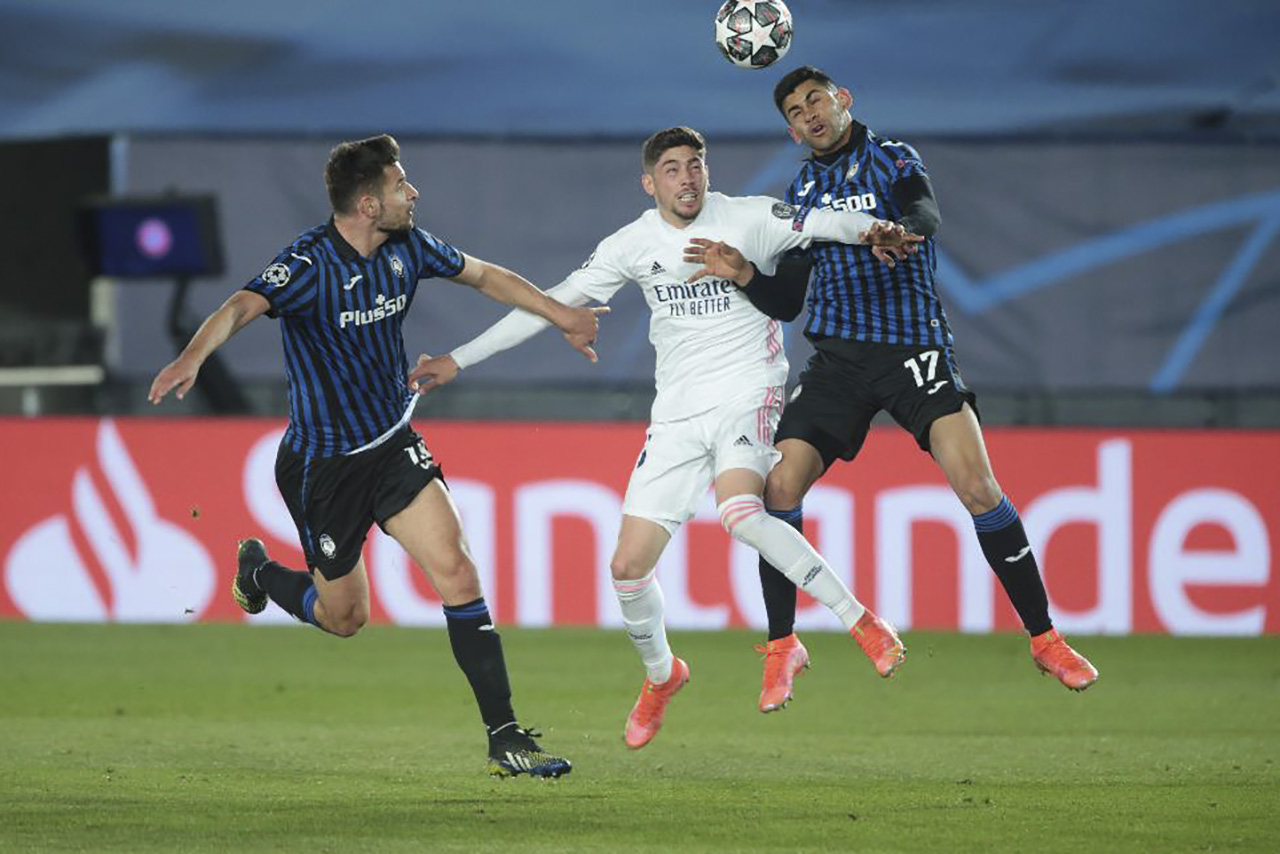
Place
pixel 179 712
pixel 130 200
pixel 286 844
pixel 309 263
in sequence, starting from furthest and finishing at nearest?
pixel 130 200 → pixel 179 712 → pixel 309 263 → pixel 286 844

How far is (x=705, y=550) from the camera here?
41.1 feet

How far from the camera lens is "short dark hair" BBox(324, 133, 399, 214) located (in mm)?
7434

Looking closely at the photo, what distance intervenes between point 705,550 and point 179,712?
12.0 feet

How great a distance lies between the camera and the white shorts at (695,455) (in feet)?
26.1

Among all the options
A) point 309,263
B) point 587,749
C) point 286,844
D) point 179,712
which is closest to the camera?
point 286,844

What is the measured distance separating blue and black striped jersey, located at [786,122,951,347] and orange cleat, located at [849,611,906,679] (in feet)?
3.40

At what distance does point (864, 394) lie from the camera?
8.05 metres

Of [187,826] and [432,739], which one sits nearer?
[187,826]

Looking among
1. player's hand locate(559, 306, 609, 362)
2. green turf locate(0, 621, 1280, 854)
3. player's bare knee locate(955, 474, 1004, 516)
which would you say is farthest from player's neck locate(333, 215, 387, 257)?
player's bare knee locate(955, 474, 1004, 516)

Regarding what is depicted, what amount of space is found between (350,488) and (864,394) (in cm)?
189

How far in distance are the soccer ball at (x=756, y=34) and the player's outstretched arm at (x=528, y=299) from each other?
3.78 feet

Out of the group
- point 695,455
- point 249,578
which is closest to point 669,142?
point 695,455

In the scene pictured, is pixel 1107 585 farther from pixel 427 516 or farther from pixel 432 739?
pixel 427 516

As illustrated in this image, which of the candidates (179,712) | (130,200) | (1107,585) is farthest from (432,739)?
(130,200)
